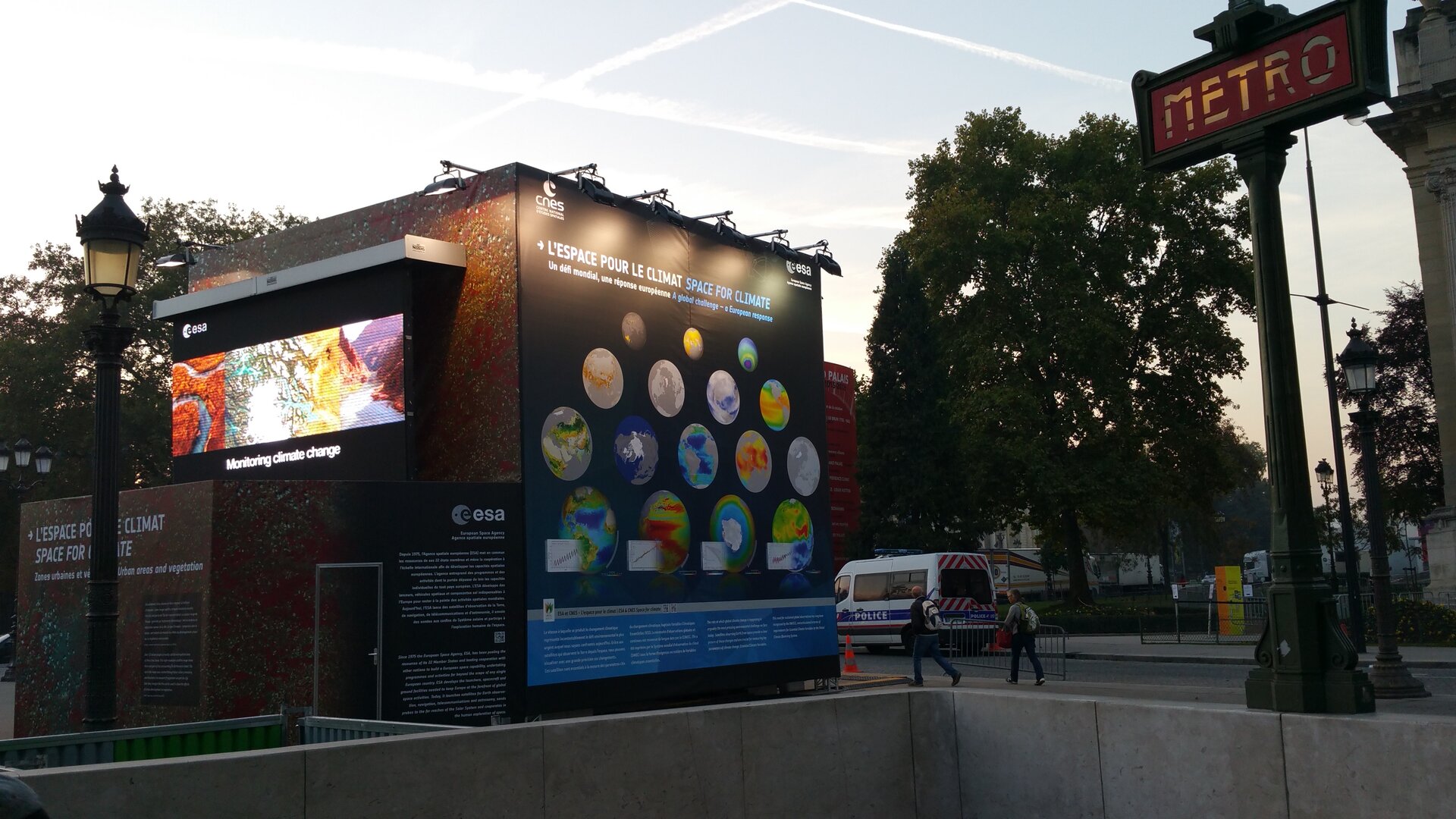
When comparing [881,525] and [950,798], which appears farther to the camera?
[881,525]

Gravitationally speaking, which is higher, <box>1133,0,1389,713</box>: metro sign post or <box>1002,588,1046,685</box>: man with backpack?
<box>1133,0,1389,713</box>: metro sign post

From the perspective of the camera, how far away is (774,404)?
18.6m

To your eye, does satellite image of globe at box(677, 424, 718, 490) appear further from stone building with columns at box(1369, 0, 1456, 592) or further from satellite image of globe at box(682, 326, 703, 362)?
stone building with columns at box(1369, 0, 1456, 592)

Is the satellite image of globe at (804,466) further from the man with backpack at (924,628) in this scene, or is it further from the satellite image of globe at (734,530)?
the man with backpack at (924,628)

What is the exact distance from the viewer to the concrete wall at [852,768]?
6109mm

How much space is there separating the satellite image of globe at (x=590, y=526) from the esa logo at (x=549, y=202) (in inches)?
134

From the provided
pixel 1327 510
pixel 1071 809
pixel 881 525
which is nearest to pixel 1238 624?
pixel 1327 510

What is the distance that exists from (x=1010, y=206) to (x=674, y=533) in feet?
109

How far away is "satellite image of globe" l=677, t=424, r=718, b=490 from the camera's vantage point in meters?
16.8

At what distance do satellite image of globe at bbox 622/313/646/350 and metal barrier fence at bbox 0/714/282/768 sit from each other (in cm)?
837

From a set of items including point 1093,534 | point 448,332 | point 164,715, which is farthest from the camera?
point 1093,534

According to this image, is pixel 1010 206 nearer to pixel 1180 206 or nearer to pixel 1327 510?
pixel 1180 206

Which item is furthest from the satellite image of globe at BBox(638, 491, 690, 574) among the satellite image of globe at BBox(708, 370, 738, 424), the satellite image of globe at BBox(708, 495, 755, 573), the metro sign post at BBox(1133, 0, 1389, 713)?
the metro sign post at BBox(1133, 0, 1389, 713)

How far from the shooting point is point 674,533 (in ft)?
53.9
